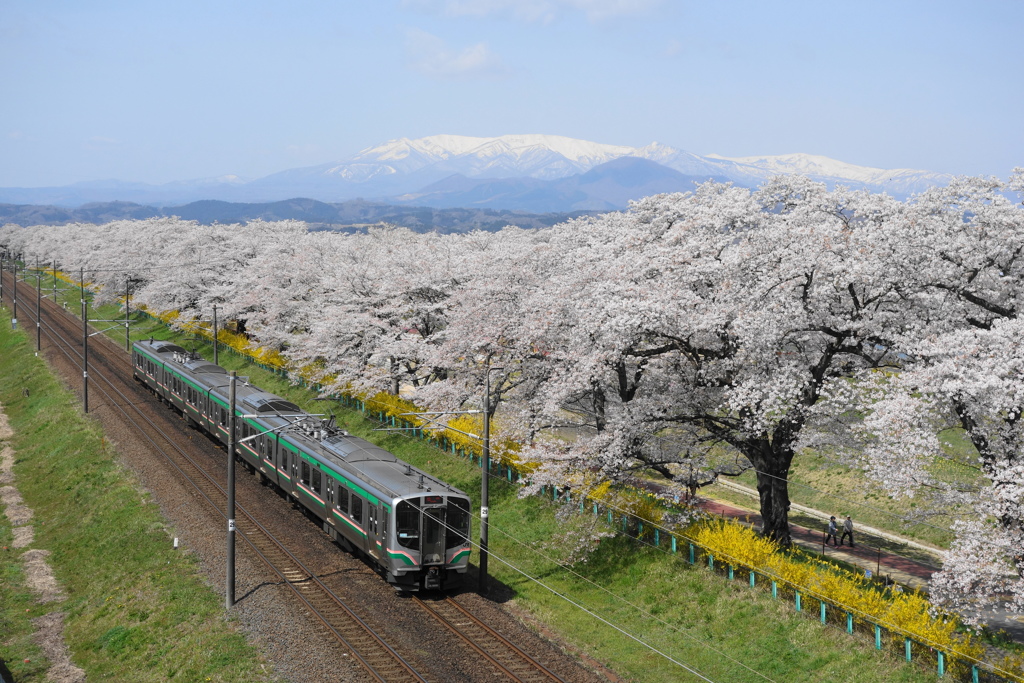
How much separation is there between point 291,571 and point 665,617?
1053cm

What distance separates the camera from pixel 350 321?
136 feet

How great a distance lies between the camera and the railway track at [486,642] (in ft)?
57.1

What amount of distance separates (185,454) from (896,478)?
95.4ft

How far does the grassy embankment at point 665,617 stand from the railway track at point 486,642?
1795 mm

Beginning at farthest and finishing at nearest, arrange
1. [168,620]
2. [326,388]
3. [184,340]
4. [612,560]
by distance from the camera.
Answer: [184,340] < [326,388] < [612,560] < [168,620]

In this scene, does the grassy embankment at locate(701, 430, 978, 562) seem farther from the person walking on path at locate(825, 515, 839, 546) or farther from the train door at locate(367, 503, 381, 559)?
the train door at locate(367, 503, 381, 559)

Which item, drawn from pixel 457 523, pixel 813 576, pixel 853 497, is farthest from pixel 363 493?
pixel 853 497

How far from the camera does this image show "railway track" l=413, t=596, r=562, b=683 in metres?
17.4

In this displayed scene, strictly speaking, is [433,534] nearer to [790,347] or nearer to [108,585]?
[108,585]

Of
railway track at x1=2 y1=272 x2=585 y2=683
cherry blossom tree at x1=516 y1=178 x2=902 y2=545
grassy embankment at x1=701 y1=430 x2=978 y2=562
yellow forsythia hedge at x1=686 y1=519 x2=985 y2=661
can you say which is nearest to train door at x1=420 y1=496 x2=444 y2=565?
railway track at x1=2 y1=272 x2=585 y2=683

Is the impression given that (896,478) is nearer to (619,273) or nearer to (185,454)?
(619,273)

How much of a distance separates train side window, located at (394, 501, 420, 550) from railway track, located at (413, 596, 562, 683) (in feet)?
5.59

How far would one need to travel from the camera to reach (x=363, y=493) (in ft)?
71.7

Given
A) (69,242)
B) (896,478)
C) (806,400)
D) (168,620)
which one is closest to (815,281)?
(806,400)
